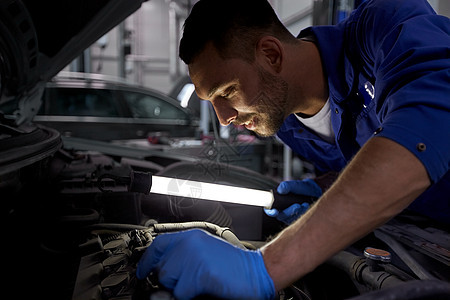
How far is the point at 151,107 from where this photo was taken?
201 inches

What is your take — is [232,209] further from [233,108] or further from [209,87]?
[209,87]

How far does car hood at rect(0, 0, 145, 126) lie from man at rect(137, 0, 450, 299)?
480 mm

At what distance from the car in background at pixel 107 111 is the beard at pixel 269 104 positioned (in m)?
3.13

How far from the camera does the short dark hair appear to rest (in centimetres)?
112

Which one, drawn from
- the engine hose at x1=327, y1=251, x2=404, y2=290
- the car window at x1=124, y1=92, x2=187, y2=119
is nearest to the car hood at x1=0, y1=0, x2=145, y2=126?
the engine hose at x1=327, y1=251, x2=404, y2=290

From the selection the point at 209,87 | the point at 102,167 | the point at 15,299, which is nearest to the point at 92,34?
the point at 102,167

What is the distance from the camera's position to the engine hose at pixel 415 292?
0.59 meters

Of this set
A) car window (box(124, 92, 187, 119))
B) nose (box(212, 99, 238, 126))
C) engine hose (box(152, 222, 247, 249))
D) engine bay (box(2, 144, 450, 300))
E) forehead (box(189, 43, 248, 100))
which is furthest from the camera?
car window (box(124, 92, 187, 119))

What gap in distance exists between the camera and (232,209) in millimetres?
1541

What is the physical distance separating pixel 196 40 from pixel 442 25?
740 millimetres

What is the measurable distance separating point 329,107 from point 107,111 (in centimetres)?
395

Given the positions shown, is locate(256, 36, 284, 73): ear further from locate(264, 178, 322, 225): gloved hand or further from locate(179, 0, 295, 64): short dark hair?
locate(264, 178, 322, 225): gloved hand

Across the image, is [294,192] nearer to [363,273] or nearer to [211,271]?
[363,273]

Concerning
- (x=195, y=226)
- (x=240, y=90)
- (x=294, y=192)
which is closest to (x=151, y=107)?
(x=294, y=192)
